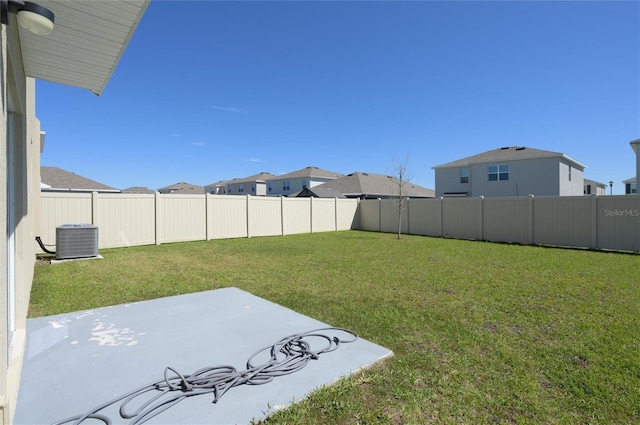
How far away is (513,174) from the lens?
22016 millimetres

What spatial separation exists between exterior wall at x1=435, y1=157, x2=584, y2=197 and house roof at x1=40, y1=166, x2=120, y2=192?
27.1m

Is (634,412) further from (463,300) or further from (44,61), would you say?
(44,61)

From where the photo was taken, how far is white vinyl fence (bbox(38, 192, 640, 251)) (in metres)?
10.5

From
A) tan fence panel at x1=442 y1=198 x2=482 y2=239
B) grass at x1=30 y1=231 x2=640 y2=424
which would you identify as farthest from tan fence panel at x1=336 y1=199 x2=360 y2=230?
grass at x1=30 y1=231 x2=640 y2=424

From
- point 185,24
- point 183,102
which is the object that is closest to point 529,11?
point 185,24

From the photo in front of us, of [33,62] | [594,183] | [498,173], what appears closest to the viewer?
[33,62]

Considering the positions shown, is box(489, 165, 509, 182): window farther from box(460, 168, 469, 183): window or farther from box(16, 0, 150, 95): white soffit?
box(16, 0, 150, 95): white soffit

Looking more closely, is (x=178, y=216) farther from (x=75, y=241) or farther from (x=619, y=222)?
(x=619, y=222)

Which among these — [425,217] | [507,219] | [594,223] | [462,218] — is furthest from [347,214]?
[594,223]

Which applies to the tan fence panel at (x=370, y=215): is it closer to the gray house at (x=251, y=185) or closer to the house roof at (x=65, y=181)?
the house roof at (x=65, y=181)

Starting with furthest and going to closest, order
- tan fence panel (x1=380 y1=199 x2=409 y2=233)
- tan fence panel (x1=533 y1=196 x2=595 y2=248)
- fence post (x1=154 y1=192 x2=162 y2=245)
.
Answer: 1. tan fence panel (x1=380 y1=199 x2=409 y2=233)
2. fence post (x1=154 y1=192 x2=162 y2=245)
3. tan fence panel (x1=533 y1=196 x2=595 y2=248)

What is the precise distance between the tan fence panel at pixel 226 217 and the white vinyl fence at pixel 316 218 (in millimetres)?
43

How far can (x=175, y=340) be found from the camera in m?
3.28

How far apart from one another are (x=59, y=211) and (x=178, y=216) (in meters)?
3.78
